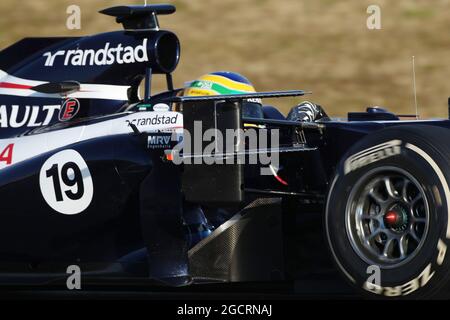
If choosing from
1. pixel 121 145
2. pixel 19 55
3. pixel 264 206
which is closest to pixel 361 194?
pixel 264 206

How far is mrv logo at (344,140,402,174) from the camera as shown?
15.8ft

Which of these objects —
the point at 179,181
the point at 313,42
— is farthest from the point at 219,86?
the point at 313,42

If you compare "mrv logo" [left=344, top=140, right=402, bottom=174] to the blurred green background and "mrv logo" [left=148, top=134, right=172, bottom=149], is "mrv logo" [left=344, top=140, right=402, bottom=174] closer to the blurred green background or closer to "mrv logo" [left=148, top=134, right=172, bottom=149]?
"mrv logo" [left=148, top=134, right=172, bottom=149]

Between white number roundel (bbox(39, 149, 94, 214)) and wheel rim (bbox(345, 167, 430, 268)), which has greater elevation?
white number roundel (bbox(39, 149, 94, 214))

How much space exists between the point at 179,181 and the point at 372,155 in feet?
4.29

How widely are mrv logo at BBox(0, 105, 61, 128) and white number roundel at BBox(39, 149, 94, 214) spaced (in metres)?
0.48

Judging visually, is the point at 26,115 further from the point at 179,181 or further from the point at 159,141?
the point at 179,181

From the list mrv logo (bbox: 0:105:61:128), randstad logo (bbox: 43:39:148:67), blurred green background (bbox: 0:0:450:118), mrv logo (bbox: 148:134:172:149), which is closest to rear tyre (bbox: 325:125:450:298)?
mrv logo (bbox: 148:134:172:149)

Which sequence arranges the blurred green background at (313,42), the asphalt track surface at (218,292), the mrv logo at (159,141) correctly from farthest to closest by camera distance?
the blurred green background at (313,42) → the mrv logo at (159,141) → the asphalt track surface at (218,292)

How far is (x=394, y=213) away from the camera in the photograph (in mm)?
4820

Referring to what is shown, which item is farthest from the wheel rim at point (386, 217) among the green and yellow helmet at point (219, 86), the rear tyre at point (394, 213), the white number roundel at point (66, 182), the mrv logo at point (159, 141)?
the white number roundel at point (66, 182)

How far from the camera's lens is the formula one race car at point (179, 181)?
15.8 feet

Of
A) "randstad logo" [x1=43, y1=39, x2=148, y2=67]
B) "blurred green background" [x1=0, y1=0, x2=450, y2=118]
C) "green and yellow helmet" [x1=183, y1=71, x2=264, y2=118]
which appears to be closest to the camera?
"green and yellow helmet" [x1=183, y1=71, x2=264, y2=118]

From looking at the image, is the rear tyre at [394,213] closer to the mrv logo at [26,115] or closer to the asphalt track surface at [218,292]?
the asphalt track surface at [218,292]
